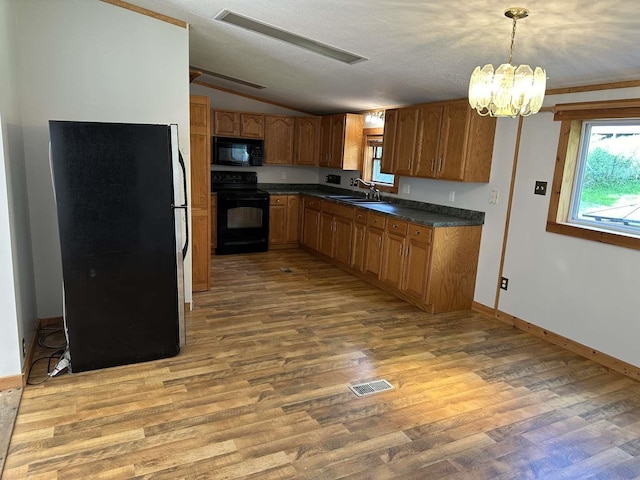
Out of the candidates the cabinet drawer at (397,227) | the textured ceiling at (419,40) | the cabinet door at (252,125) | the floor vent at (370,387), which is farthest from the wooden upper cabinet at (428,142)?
the cabinet door at (252,125)

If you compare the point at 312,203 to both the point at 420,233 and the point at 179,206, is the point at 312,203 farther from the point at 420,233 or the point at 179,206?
the point at 179,206

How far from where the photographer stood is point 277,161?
688 centimetres

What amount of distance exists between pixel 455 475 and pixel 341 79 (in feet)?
12.0

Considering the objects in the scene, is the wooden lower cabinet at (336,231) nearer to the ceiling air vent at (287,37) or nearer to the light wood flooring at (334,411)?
the light wood flooring at (334,411)

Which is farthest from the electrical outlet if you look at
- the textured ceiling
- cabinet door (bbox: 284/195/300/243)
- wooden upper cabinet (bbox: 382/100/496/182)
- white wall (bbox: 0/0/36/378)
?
white wall (bbox: 0/0/36/378)

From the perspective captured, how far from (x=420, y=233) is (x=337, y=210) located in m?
1.71

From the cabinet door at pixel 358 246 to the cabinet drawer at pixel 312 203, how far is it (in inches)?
42.2

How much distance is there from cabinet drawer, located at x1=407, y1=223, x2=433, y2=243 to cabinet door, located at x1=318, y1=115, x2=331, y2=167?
2617 millimetres

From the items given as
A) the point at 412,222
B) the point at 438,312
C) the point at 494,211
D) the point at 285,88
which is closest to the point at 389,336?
the point at 438,312

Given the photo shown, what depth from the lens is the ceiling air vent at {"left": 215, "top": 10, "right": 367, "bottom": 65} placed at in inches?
129

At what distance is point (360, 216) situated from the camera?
534 centimetres

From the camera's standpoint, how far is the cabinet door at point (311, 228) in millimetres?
6371

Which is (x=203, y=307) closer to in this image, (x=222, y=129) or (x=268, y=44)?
(x=268, y=44)

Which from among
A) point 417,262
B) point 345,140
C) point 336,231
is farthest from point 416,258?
point 345,140
